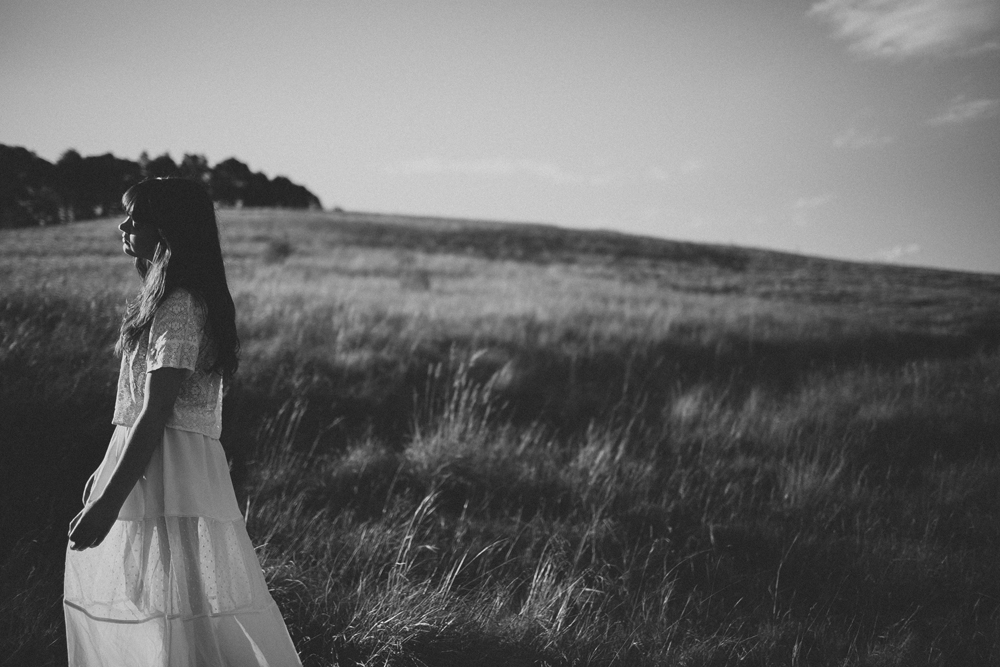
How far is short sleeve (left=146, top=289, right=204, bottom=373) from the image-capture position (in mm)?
1484

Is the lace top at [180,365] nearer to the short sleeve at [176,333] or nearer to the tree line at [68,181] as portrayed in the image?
the short sleeve at [176,333]

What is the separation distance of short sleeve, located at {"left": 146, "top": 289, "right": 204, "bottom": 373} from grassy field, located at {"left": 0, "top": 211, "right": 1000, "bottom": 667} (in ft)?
4.57

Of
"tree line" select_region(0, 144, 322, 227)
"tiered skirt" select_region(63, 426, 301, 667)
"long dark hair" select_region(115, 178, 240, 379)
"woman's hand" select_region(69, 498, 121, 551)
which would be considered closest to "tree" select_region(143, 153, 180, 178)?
"tree line" select_region(0, 144, 322, 227)

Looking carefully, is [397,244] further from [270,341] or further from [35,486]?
[35,486]

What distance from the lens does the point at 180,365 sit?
1.49m

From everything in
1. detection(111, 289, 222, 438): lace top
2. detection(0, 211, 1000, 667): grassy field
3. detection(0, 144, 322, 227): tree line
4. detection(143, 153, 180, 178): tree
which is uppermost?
detection(0, 144, 322, 227): tree line

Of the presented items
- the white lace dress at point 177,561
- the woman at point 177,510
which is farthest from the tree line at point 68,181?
the white lace dress at point 177,561

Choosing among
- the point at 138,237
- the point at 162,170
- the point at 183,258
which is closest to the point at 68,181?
the point at 162,170

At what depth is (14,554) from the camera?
92.7 inches

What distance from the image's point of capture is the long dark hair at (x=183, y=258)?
5.20 feet

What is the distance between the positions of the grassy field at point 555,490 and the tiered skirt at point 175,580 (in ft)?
1.92

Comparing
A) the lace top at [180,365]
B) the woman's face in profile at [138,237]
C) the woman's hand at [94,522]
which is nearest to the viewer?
the woman's hand at [94,522]

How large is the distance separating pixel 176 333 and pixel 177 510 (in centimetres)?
55

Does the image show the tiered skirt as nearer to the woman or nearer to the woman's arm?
the woman
